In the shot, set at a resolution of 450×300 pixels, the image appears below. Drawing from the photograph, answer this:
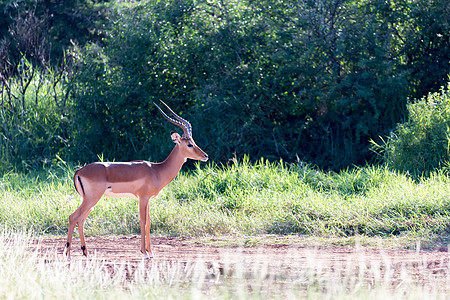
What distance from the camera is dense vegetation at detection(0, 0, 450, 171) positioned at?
12969 mm

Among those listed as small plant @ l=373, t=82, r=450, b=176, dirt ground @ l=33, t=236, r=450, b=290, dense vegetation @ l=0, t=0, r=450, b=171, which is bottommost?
dirt ground @ l=33, t=236, r=450, b=290

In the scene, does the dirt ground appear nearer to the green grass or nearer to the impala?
the impala

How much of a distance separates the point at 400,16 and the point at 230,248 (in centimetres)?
757

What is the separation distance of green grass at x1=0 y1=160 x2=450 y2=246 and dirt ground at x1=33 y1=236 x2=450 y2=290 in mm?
689

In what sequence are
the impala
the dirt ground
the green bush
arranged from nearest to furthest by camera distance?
the dirt ground → the impala → the green bush

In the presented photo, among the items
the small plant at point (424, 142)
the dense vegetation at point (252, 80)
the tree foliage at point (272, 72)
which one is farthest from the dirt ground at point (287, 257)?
the dense vegetation at point (252, 80)

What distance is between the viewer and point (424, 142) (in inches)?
440

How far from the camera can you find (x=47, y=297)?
4785 millimetres

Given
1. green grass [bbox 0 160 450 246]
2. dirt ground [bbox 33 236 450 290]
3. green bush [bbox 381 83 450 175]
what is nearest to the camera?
dirt ground [bbox 33 236 450 290]

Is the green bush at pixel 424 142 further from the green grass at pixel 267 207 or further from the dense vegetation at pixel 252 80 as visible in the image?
the dense vegetation at pixel 252 80

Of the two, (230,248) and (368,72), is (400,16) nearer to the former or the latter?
(368,72)

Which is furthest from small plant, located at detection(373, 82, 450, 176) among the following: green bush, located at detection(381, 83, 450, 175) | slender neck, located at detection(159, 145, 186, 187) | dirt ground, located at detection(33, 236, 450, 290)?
slender neck, located at detection(159, 145, 186, 187)

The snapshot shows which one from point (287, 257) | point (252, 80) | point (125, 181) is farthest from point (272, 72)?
point (125, 181)

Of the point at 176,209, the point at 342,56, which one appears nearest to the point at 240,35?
the point at 342,56
